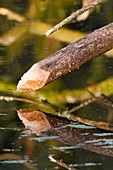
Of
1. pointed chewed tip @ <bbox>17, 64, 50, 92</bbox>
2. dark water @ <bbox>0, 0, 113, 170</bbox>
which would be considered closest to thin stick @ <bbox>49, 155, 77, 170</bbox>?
dark water @ <bbox>0, 0, 113, 170</bbox>

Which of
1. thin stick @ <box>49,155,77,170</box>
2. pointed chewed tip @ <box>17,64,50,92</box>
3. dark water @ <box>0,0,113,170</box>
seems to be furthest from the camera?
pointed chewed tip @ <box>17,64,50,92</box>

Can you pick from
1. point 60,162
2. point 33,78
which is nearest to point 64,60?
point 33,78

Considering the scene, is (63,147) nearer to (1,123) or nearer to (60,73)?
(1,123)

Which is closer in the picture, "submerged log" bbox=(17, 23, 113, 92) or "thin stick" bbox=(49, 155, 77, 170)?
"thin stick" bbox=(49, 155, 77, 170)

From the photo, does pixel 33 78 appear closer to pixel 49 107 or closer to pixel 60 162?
pixel 49 107

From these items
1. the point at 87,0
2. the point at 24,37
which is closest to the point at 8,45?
the point at 24,37

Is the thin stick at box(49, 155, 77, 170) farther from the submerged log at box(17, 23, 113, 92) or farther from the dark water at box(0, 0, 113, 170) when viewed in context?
the submerged log at box(17, 23, 113, 92)

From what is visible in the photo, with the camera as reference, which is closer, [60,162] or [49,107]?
[60,162]

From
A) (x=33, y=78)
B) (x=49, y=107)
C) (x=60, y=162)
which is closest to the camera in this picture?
(x=60, y=162)
